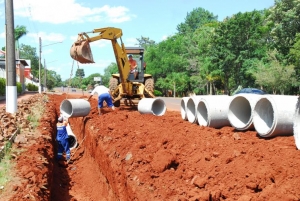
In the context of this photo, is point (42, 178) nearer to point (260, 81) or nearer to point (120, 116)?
point (120, 116)

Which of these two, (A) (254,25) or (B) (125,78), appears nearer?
(B) (125,78)

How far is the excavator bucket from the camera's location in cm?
1311

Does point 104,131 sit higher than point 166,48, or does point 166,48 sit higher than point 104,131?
point 166,48

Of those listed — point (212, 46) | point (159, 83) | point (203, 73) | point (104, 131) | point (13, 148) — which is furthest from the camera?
point (159, 83)

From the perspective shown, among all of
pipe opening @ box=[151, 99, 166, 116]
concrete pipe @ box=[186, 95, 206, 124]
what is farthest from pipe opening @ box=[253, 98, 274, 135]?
pipe opening @ box=[151, 99, 166, 116]

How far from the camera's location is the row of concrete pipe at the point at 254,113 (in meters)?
6.25

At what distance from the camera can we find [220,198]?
4539 mm

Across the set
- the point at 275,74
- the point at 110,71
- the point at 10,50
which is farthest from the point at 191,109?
the point at 110,71

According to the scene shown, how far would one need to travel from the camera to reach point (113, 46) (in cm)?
1530

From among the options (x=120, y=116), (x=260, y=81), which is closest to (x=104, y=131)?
(x=120, y=116)

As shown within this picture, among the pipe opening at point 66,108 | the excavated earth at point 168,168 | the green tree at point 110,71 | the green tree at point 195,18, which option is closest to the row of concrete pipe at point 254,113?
the excavated earth at point 168,168

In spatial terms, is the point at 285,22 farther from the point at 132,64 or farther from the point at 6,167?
the point at 6,167

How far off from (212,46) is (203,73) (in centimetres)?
860

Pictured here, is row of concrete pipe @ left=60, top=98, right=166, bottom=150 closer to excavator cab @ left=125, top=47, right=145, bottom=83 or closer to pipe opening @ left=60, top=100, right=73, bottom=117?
pipe opening @ left=60, top=100, right=73, bottom=117
